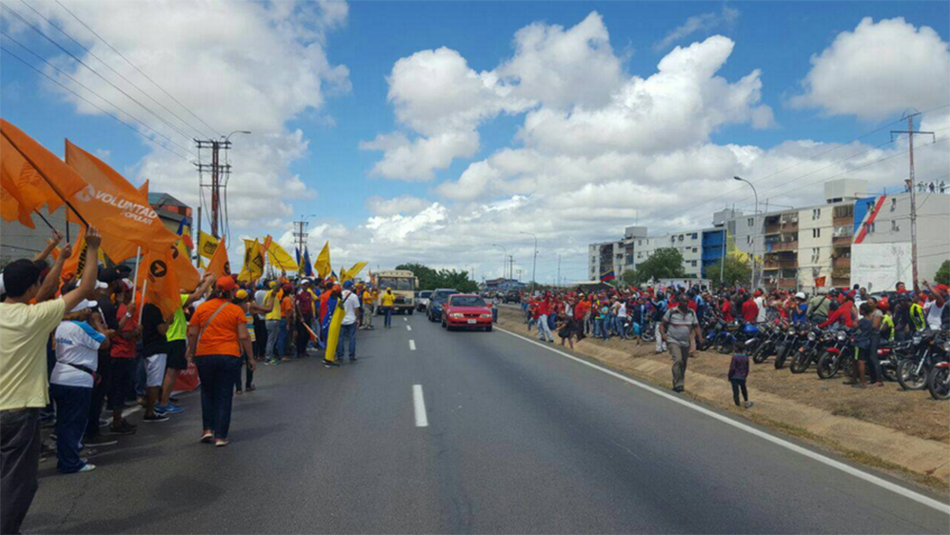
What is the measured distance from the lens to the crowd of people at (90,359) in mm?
4129

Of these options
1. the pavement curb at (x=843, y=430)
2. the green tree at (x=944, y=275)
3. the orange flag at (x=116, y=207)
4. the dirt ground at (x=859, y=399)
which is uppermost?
the green tree at (x=944, y=275)

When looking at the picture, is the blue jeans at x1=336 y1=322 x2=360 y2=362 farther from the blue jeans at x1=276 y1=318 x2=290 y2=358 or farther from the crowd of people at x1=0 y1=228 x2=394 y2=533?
the crowd of people at x1=0 y1=228 x2=394 y2=533

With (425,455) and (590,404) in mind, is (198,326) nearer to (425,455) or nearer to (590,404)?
(425,455)

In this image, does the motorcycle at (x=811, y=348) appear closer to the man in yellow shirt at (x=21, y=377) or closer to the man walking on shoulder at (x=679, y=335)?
the man walking on shoulder at (x=679, y=335)

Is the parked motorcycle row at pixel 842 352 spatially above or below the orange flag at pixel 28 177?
below

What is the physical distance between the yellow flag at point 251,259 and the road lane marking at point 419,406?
7846 mm

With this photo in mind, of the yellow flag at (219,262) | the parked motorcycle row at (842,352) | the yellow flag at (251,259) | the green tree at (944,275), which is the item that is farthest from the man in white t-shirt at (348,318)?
the green tree at (944,275)

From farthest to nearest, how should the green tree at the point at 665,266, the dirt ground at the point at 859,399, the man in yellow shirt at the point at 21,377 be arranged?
the green tree at the point at 665,266 → the dirt ground at the point at 859,399 → the man in yellow shirt at the point at 21,377

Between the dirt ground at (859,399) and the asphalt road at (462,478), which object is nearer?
the asphalt road at (462,478)

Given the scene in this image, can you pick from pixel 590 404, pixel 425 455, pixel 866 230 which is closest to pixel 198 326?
pixel 425 455

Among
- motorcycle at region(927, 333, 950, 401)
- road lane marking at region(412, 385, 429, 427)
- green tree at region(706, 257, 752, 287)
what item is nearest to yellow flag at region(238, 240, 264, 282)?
road lane marking at region(412, 385, 429, 427)

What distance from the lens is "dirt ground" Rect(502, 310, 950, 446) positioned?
29.4ft

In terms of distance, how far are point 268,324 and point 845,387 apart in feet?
39.5

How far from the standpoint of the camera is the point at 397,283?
145ft
